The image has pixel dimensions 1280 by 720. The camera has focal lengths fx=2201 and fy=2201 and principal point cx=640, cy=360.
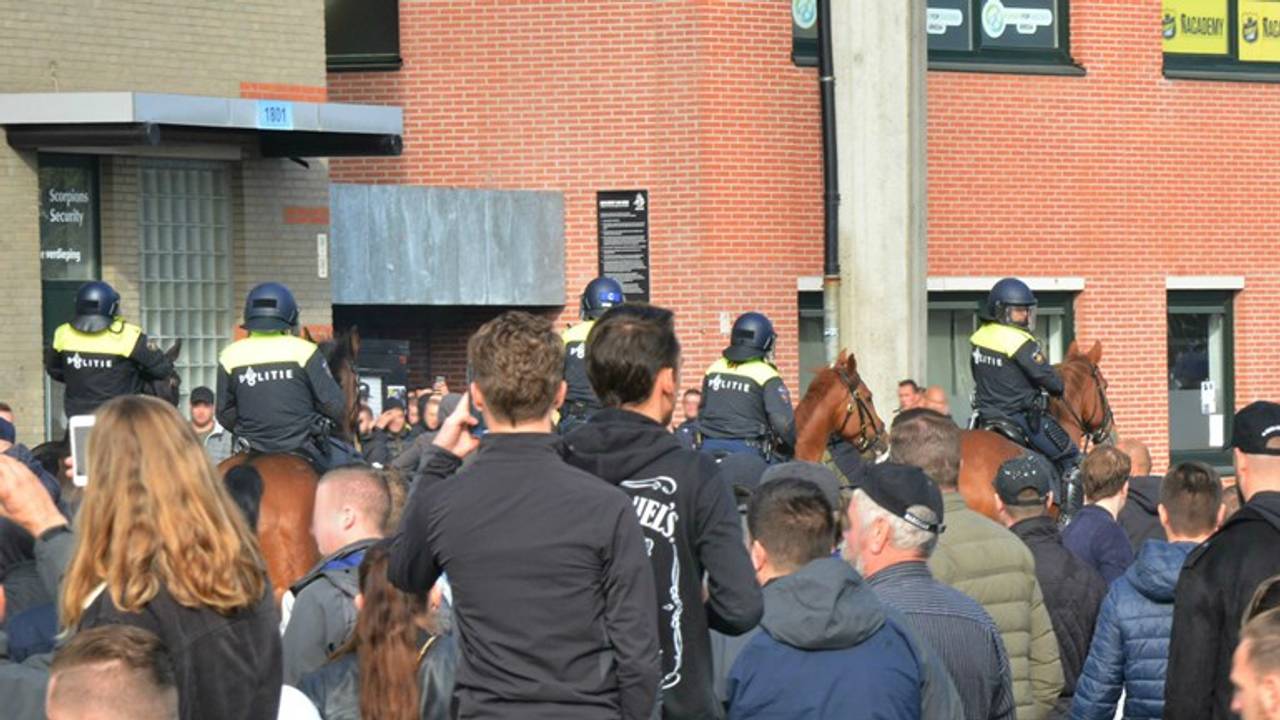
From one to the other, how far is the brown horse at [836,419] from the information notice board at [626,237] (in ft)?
25.0

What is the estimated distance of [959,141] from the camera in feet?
86.0

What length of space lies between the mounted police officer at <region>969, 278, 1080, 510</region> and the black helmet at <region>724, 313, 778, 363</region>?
63.1 inches

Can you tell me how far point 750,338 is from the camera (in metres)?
16.8

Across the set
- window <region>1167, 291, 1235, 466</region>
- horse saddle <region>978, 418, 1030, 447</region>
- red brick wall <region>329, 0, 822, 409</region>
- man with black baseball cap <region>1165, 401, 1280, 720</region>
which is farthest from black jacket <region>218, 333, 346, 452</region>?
window <region>1167, 291, 1235, 466</region>

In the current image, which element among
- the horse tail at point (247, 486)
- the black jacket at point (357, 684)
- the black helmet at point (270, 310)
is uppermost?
the black helmet at point (270, 310)

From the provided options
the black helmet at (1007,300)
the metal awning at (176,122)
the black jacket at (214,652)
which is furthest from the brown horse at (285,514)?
the black helmet at (1007,300)

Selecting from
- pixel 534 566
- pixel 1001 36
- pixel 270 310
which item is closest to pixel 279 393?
pixel 270 310

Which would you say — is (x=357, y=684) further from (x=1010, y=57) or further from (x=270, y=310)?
(x=1010, y=57)

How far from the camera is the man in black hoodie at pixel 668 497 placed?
5617 millimetres

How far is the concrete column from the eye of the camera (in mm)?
24281

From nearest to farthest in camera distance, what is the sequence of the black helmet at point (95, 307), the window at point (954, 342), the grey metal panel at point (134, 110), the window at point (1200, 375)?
the black helmet at point (95, 307)
the grey metal panel at point (134, 110)
the window at point (954, 342)
the window at point (1200, 375)

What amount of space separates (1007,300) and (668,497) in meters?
11.8

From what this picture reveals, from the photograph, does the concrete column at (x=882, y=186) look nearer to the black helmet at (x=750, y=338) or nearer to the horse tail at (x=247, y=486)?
the black helmet at (x=750, y=338)

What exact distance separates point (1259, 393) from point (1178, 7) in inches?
202
